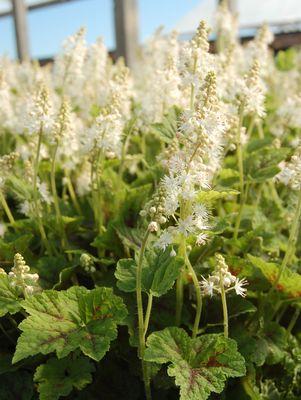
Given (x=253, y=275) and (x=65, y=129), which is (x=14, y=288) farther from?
(x=253, y=275)

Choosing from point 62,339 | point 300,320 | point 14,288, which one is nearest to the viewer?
point 62,339

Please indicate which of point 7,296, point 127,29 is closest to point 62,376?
point 7,296

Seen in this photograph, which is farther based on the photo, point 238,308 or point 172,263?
point 238,308

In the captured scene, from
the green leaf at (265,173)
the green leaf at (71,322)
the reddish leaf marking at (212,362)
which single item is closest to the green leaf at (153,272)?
the green leaf at (71,322)

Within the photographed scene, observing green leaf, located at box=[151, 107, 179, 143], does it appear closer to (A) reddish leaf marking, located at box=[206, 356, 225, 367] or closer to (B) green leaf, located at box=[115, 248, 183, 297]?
(B) green leaf, located at box=[115, 248, 183, 297]

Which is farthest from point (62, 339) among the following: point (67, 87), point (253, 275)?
point (67, 87)

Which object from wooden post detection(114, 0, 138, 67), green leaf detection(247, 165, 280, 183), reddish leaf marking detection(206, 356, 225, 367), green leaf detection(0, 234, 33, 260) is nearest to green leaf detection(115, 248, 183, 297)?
reddish leaf marking detection(206, 356, 225, 367)

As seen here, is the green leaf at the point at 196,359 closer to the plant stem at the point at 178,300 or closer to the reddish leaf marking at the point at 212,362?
the reddish leaf marking at the point at 212,362
